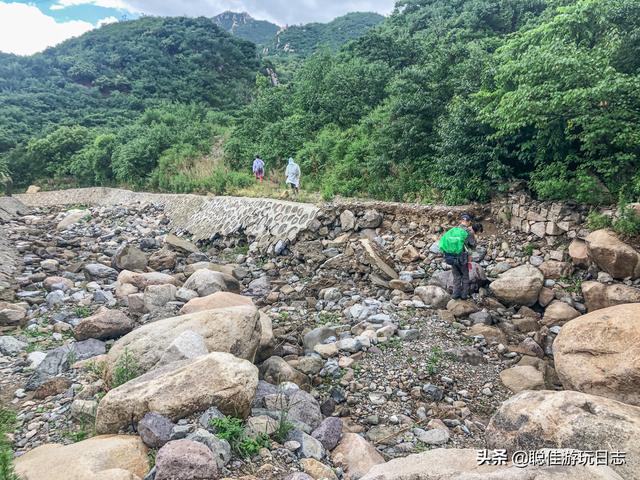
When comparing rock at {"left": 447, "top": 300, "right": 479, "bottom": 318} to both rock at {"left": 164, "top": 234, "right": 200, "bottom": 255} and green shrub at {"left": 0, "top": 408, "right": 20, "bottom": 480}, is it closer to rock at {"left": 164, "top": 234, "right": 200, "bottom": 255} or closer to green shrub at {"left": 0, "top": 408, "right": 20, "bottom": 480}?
green shrub at {"left": 0, "top": 408, "right": 20, "bottom": 480}

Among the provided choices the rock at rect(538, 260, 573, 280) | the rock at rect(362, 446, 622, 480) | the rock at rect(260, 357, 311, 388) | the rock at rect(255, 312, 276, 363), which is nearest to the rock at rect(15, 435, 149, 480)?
the rock at rect(362, 446, 622, 480)

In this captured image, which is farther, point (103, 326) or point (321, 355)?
point (103, 326)

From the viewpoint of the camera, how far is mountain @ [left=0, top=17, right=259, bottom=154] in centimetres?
3809

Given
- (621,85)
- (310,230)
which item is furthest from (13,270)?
(621,85)

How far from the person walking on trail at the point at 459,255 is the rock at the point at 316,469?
4.77m

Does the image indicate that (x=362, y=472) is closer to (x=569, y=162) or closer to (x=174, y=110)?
Result: (x=569, y=162)

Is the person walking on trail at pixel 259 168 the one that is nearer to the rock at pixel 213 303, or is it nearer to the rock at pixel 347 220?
the rock at pixel 347 220

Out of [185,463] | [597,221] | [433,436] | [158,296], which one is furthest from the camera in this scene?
[158,296]

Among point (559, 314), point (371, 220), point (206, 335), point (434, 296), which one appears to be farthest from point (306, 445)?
point (371, 220)

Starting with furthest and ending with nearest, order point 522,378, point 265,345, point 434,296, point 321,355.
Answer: point 434,296 < point 321,355 < point 265,345 < point 522,378

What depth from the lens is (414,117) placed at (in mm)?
11094

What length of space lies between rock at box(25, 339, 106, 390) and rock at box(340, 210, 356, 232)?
603 centimetres

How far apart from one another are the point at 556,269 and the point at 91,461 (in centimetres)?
731

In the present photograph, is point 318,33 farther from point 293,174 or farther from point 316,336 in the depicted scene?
point 316,336
